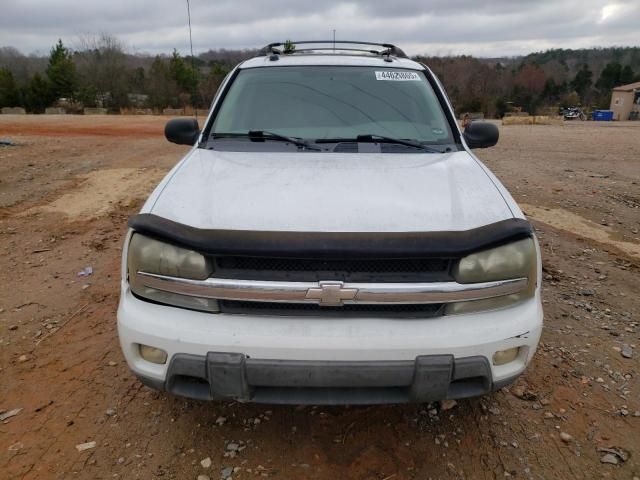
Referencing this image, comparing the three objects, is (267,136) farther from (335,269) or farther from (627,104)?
(627,104)

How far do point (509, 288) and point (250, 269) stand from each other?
1060 millimetres

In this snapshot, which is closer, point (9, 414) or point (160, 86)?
point (9, 414)

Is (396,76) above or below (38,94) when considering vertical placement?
below

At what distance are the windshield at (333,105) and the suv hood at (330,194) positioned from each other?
1.28 feet

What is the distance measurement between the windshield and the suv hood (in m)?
0.39

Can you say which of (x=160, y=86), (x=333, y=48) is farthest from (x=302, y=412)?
(x=160, y=86)

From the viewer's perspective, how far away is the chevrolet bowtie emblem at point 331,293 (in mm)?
→ 1874

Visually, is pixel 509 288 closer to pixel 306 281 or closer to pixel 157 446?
pixel 306 281

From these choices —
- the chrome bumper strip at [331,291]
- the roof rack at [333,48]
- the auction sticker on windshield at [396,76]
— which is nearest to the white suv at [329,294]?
the chrome bumper strip at [331,291]

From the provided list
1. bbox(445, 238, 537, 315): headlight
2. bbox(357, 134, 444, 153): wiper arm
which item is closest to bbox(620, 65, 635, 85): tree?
bbox(357, 134, 444, 153): wiper arm

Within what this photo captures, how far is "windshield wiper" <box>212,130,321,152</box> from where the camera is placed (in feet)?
9.61

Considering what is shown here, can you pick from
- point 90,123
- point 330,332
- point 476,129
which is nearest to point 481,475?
point 330,332

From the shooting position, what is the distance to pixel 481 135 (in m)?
3.37

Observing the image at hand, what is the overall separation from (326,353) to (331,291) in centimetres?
24
